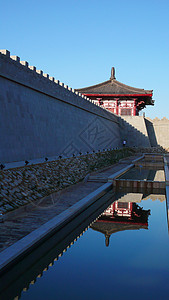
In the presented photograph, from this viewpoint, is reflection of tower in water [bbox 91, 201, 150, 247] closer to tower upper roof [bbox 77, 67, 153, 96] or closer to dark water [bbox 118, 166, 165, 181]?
dark water [bbox 118, 166, 165, 181]

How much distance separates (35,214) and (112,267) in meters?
3.11

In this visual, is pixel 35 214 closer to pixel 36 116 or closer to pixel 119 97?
pixel 36 116

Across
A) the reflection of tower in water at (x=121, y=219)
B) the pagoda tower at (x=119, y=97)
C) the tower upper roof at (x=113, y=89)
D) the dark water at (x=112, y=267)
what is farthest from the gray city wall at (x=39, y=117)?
the tower upper roof at (x=113, y=89)

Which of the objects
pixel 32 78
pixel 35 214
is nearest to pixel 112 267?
pixel 35 214

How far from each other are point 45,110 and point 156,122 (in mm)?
33273

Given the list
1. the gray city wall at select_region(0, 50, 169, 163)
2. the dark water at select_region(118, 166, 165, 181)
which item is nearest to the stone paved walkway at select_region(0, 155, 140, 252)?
the gray city wall at select_region(0, 50, 169, 163)

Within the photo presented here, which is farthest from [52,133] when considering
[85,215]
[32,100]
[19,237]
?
[19,237]

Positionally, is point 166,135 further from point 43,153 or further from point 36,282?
point 36,282

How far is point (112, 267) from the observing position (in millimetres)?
6473

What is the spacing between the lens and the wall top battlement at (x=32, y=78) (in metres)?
12.4

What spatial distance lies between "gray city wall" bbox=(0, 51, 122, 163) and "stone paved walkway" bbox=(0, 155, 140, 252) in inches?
108

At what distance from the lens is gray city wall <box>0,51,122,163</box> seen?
12.4 meters

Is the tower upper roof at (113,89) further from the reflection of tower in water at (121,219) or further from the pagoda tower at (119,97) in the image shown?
the reflection of tower in water at (121,219)

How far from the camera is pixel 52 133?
Result: 17.6 metres
